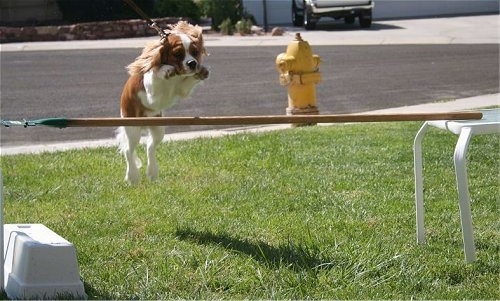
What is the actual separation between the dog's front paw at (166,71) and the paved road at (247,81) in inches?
204

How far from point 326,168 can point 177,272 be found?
3.22 m

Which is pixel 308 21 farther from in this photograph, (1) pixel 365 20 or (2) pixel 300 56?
(2) pixel 300 56

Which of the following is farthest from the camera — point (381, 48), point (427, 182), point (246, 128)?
point (381, 48)

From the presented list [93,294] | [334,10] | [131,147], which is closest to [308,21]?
[334,10]

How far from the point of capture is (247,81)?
17188mm

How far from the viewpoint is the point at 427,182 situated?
7.79m

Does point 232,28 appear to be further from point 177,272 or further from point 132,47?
point 177,272

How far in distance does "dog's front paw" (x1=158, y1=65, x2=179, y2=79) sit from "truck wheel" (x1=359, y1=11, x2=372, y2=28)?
23506 mm

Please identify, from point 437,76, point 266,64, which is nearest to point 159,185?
point 437,76

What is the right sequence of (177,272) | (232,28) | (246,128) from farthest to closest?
(232,28), (246,128), (177,272)

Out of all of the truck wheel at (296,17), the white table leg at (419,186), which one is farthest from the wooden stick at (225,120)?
the truck wheel at (296,17)

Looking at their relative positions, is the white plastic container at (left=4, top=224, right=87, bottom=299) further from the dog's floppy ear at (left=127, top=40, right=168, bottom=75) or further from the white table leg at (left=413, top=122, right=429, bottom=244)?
the white table leg at (left=413, top=122, right=429, bottom=244)

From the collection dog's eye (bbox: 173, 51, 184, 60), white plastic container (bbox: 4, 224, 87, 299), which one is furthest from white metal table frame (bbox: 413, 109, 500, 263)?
white plastic container (bbox: 4, 224, 87, 299)

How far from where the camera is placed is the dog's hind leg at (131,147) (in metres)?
7.19
